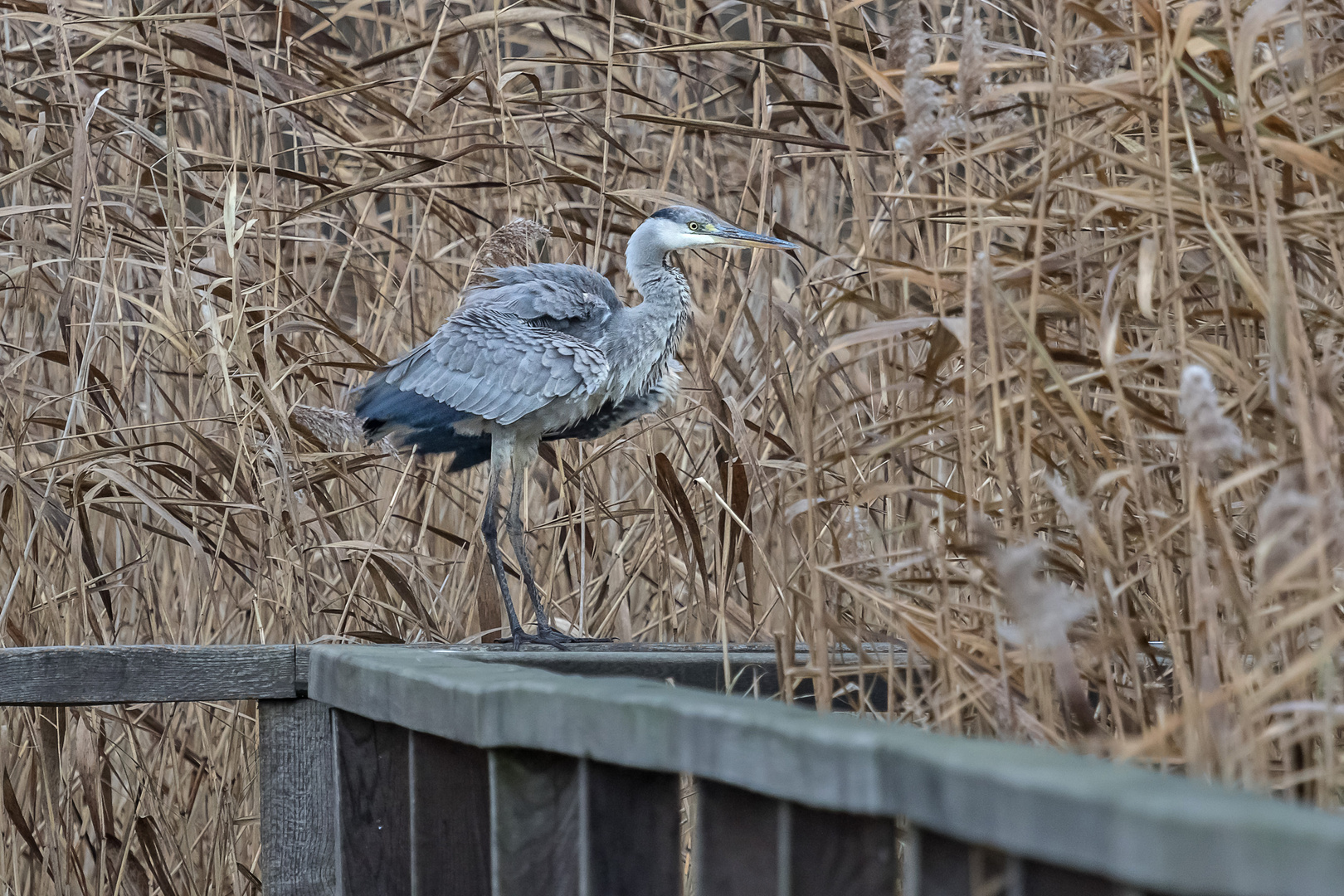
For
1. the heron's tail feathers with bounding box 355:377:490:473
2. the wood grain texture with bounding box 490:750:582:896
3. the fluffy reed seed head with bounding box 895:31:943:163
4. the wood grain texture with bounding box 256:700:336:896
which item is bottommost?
the wood grain texture with bounding box 256:700:336:896

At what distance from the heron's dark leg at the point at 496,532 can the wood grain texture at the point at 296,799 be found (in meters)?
0.40

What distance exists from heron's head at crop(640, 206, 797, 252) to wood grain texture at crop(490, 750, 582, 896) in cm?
151

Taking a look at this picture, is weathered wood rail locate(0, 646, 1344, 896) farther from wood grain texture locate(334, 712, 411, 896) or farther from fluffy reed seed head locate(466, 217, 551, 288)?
fluffy reed seed head locate(466, 217, 551, 288)

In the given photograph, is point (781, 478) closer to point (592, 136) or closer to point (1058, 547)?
point (1058, 547)

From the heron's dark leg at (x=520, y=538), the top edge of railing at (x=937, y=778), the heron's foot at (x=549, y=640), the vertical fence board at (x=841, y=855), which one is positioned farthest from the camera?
the heron's dark leg at (x=520, y=538)

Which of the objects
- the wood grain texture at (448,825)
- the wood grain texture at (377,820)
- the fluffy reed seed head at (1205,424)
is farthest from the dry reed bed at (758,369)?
the wood grain texture at (377,820)

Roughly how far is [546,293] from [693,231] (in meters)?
0.31

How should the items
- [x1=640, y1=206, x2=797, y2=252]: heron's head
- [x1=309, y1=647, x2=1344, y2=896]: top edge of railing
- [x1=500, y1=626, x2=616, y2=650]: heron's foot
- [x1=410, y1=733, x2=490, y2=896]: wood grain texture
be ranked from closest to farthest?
[x1=309, y1=647, x2=1344, y2=896]: top edge of railing, [x1=410, y1=733, x2=490, y2=896]: wood grain texture, [x1=500, y1=626, x2=616, y2=650]: heron's foot, [x1=640, y1=206, x2=797, y2=252]: heron's head

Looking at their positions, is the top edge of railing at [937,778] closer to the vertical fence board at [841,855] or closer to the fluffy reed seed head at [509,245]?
the vertical fence board at [841,855]

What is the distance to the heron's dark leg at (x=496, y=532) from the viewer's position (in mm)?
2271

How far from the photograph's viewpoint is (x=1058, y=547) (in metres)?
1.38

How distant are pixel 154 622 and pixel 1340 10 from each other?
2062 mm

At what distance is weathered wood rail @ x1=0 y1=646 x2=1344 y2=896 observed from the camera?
0.59 metres

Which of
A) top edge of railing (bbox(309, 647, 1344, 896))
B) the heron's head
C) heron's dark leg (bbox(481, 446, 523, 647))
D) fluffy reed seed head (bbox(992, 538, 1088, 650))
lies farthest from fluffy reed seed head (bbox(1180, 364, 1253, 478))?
the heron's head
